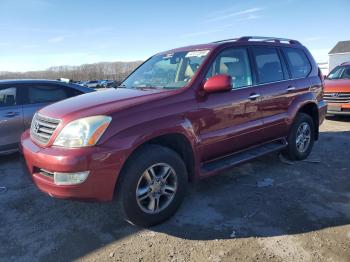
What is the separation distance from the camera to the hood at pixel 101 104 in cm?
305

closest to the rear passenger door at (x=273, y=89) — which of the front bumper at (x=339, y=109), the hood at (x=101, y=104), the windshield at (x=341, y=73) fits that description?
the hood at (x=101, y=104)

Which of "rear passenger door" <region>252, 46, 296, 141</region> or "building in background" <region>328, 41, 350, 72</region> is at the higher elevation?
"building in background" <region>328, 41, 350, 72</region>

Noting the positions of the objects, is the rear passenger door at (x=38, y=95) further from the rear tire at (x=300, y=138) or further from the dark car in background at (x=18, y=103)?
the rear tire at (x=300, y=138)

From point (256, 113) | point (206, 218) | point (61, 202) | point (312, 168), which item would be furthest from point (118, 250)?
point (312, 168)

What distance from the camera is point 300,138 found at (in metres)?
5.30

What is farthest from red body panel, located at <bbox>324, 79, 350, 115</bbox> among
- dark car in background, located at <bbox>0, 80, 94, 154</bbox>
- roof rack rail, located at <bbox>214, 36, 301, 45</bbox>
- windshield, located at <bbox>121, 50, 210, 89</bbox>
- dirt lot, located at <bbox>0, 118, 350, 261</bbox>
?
dark car in background, located at <bbox>0, 80, 94, 154</bbox>

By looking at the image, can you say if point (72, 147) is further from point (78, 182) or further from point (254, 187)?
point (254, 187)

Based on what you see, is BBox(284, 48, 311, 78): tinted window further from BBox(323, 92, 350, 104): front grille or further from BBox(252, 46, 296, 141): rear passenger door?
BBox(323, 92, 350, 104): front grille

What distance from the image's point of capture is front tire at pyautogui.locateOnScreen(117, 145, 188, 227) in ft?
9.94

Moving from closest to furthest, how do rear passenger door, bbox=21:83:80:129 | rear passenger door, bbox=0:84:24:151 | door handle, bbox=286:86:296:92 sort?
door handle, bbox=286:86:296:92, rear passenger door, bbox=0:84:24:151, rear passenger door, bbox=21:83:80:129

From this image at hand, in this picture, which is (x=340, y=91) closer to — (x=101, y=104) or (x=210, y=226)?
(x=210, y=226)

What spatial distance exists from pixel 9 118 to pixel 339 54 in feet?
136

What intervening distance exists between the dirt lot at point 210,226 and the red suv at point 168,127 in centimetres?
34

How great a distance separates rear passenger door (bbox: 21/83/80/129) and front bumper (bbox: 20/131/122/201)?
3121 millimetres
